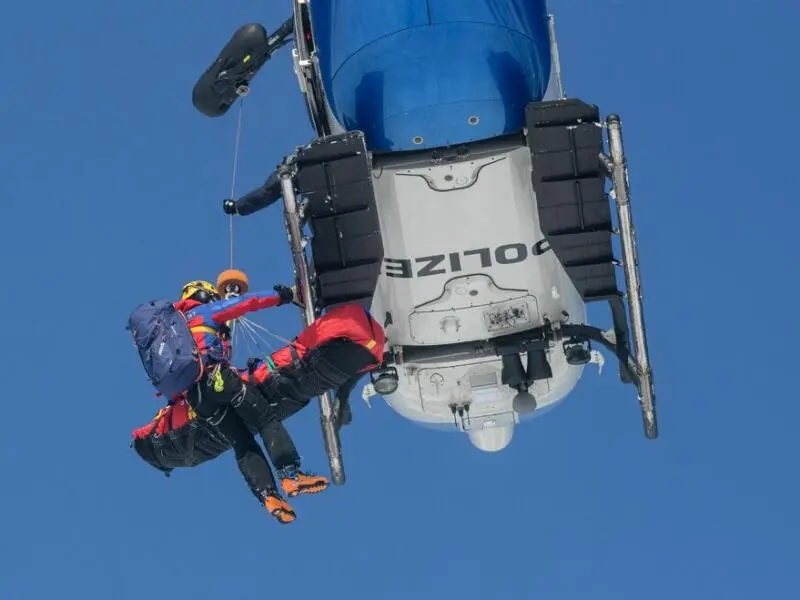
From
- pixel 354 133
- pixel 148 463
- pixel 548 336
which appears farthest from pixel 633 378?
pixel 148 463

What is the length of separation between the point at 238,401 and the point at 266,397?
1.98 feet

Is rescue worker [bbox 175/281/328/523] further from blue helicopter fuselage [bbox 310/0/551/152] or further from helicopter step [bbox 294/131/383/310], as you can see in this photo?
blue helicopter fuselage [bbox 310/0/551/152]

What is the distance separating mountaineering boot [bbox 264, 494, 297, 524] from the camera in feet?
48.3

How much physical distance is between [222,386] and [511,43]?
5.05m

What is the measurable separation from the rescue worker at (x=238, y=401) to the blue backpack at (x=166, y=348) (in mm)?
233

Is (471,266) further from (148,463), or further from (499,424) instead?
(148,463)

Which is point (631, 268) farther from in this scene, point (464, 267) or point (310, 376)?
point (310, 376)

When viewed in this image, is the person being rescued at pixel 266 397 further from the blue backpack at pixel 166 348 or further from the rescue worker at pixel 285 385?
the blue backpack at pixel 166 348

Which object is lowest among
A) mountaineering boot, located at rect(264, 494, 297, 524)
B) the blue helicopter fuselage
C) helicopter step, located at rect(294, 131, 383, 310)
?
mountaineering boot, located at rect(264, 494, 297, 524)

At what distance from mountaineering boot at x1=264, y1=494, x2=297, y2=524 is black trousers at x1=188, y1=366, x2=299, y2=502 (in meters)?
0.13

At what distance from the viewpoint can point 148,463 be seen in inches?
661

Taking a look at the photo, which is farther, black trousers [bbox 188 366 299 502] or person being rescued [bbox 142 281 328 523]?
black trousers [bbox 188 366 299 502]

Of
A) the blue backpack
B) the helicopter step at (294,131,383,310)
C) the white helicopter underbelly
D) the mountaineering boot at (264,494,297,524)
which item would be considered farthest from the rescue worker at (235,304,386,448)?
the mountaineering boot at (264,494,297,524)

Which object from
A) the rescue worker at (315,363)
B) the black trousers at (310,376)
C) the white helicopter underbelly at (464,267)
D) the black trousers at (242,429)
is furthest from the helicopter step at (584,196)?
the black trousers at (242,429)
